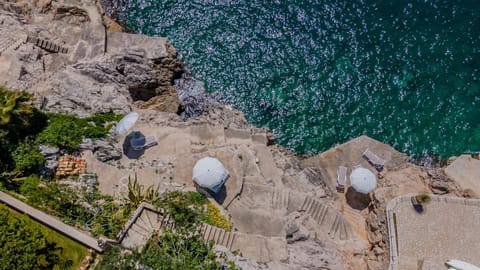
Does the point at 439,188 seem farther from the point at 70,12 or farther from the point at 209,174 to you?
the point at 70,12

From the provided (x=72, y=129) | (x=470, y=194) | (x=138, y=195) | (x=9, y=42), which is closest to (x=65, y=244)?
(x=138, y=195)

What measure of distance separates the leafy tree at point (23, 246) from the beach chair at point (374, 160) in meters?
23.2

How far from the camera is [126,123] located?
2709 centimetres

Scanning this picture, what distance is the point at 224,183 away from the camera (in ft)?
88.9

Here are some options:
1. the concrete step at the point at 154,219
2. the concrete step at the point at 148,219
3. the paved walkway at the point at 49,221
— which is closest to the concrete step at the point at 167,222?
the concrete step at the point at 154,219

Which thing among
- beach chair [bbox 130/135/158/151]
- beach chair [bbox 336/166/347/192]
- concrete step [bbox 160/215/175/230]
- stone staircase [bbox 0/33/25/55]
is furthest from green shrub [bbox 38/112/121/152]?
beach chair [bbox 336/166/347/192]

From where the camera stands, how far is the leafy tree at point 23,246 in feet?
64.5

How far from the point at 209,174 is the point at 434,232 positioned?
51.5ft

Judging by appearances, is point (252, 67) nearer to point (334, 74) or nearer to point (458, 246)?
point (334, 74)

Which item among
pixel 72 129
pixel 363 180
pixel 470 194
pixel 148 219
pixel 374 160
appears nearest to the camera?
pixel 148 219

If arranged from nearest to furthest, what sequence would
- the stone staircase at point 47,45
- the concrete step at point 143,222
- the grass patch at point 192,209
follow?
1. the concrete step at point 143,222
2. the grass patch at point 192,209
3. the stone staircase at point 47,45

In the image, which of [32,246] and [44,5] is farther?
[44,5]

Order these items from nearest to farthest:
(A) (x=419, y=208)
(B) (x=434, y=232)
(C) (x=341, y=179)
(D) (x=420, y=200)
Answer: (B) (x=434, y=232), (D) (x=420, y=200), (A) (x=419, y=208), (C) (x=341, y=179)

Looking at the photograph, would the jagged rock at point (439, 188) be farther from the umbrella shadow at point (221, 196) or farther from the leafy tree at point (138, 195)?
the leafy tree at point (138, 195)
